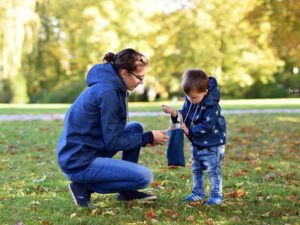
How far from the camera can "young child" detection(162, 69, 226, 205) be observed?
4.50 m

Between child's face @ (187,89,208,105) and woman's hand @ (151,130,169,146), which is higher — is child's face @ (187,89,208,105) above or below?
above

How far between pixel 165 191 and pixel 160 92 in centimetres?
3390

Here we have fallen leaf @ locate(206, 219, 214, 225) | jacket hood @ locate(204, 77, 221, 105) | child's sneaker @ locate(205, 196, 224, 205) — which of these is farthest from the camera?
child's sneaker @ locate(205, 196, 224, 205)

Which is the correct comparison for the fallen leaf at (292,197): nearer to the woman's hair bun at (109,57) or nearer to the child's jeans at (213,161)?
the child's jeans at (213,161)

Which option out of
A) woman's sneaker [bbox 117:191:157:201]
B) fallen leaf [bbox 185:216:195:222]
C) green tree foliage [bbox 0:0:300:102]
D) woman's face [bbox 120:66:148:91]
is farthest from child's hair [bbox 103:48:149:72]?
green tree foliage [bbox 0:0:300:102]

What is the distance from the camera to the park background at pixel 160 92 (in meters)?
4.58

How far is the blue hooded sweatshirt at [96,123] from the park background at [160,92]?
0.53 metres

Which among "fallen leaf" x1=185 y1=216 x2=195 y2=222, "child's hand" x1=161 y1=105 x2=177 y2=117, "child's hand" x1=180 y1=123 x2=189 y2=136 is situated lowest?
"fallen leaf" x1=185 y1=216 x2=195 y2=222

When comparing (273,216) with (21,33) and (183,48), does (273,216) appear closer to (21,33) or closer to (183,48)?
(21,33)

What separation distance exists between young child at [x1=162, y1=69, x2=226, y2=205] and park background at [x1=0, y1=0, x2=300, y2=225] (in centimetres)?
36

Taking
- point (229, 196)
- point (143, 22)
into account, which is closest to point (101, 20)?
point (143, 22)

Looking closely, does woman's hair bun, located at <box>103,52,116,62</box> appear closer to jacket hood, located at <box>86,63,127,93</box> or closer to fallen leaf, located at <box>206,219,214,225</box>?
jacket hood, located at <box>86,63,127,93</box>

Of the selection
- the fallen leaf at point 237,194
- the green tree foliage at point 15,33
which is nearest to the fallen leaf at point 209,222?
the fallen leaf at point 237,194

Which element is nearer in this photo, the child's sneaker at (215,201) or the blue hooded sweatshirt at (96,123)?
the blue hooded sweatshirt at (96,123)
